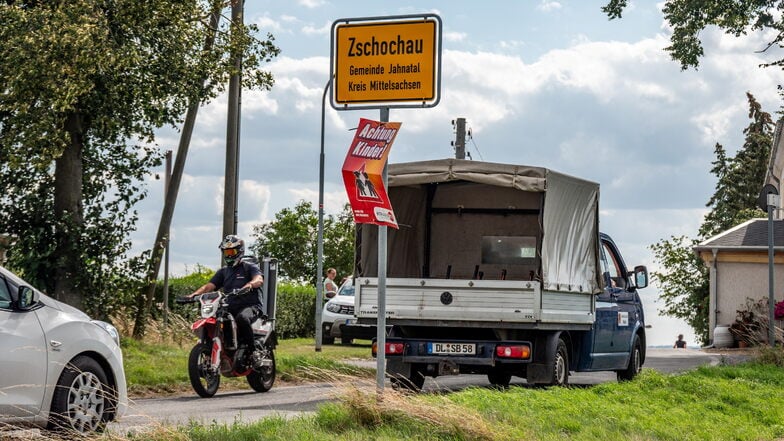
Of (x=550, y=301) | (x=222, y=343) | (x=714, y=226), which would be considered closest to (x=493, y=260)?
(x=550, y=301)

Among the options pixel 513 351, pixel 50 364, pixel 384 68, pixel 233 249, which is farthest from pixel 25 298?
pixel 513 351

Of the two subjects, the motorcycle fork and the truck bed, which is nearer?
the truck bed

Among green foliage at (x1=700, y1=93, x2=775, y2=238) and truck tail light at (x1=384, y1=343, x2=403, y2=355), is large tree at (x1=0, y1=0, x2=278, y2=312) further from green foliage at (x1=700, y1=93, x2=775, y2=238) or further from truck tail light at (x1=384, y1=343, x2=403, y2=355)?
green foliage at (x1=700, y1=93, x2=775, y2=238)

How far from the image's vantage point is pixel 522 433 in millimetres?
9586

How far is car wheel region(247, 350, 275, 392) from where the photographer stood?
653 inches

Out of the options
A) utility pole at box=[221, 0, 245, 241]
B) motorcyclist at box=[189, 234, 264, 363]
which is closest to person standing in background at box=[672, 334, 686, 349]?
utility pole at box=[221, 0, 245, 241]

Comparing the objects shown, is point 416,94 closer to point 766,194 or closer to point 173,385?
point 173,385

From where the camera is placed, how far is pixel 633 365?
1833cm

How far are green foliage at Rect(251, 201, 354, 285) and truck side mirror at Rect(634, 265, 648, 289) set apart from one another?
1512 inches

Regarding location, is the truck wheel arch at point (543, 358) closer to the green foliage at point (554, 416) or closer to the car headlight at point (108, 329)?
the green foliage at point (554, 416)

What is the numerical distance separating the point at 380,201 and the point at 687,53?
2006 cm

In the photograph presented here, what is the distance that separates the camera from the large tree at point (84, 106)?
747 inches

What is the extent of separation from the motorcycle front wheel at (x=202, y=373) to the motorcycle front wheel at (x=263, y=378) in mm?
837

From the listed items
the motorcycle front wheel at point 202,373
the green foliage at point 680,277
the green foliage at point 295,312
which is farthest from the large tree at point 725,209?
Result: the motorcycle front wheel at point 202,373
